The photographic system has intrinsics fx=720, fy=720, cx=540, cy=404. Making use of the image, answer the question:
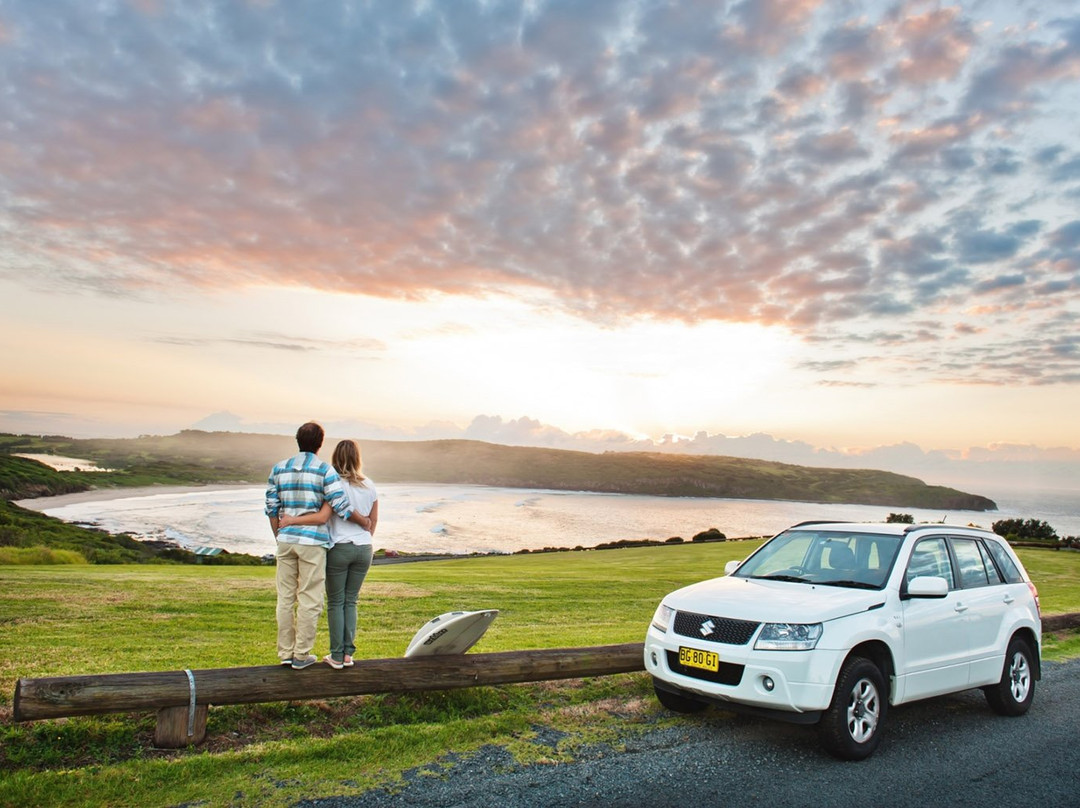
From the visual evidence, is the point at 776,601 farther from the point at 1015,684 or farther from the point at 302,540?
the point at 302,540

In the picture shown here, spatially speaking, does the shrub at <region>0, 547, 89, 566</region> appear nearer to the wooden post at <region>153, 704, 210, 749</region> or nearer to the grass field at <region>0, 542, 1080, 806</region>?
the grass field at <region>0, 542, 1080, 806</region>

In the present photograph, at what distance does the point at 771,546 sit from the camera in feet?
27.2

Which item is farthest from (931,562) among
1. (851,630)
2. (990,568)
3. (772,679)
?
(772,679)

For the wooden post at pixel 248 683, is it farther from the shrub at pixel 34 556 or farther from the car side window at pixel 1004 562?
the shrub at pixel 34 556

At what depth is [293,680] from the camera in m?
6.26

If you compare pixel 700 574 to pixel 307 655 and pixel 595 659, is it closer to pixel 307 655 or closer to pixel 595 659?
pixel 595 659

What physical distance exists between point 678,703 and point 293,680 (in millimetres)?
3821

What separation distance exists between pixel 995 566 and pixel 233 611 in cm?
1374

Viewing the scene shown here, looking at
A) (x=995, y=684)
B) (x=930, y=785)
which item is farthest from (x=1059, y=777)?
(x=995, y=684)

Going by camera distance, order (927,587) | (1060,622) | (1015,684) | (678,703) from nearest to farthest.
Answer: (927,587) → (678,703) → (1015,684) → (1060,622)

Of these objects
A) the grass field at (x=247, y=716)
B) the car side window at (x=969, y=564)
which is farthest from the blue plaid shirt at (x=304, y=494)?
the car side window at (x=969, y=564)

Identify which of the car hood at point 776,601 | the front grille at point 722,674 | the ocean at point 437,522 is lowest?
the ocean at point 437,522

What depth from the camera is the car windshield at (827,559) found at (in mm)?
7262

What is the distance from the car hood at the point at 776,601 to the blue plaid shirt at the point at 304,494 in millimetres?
3402
